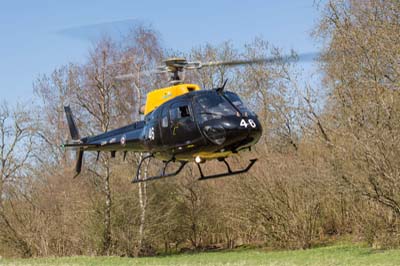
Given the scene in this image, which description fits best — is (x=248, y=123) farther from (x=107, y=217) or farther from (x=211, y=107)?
(x=107, y=217)

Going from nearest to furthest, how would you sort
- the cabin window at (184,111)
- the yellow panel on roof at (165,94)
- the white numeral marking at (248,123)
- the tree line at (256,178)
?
1. the white numeral marking at (248,123)
2. the cabin window at (184,111)
3. the yellow panel on roof at (165,94)
4. the tree line at (256,178)

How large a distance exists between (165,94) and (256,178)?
1206cm

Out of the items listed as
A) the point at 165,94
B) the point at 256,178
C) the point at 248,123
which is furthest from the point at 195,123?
the point at 256,178

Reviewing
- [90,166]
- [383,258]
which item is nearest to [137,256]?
[90,166]

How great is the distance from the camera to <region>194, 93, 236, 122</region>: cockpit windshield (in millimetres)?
10273

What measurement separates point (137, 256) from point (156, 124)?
13.3 metres

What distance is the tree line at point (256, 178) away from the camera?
59.7ft

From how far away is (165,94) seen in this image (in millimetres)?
11594

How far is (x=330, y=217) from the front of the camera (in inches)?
982

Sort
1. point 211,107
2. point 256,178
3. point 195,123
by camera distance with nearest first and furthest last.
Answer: point 211,107 < point 195,123 < point 256,178

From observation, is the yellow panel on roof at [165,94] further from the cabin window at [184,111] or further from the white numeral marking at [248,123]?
the white numeral marking at [248,123]

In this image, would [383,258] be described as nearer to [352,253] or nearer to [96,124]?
[352,253]

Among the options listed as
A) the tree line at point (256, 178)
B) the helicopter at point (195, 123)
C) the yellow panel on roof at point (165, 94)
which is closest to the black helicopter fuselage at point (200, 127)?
the helicopter at point (195, 123)

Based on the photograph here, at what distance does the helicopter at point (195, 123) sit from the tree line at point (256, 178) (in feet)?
24.1
